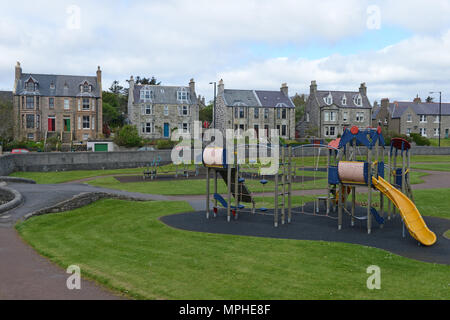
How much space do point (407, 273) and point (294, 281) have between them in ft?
11.9

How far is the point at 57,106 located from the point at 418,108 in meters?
72.9

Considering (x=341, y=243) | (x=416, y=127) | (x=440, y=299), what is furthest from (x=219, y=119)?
(x=440, y=299)

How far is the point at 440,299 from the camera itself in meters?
10.6

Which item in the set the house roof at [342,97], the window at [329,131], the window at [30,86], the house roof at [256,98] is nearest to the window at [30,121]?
the window at [30,86]

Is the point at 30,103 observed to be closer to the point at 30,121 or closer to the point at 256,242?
the point at 30,121

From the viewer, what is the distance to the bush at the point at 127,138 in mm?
64688

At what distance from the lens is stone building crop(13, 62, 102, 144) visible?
69.4 meters

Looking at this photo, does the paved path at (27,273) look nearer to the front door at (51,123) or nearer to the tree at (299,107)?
the front door at (51,123)

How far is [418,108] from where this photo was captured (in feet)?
300

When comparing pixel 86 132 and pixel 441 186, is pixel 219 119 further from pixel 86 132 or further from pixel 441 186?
pixel 441 186

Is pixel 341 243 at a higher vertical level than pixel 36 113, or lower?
lower

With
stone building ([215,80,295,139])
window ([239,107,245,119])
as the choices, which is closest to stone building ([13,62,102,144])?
stone building ([215,80,295,139])

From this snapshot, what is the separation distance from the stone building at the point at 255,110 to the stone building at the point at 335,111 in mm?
5786

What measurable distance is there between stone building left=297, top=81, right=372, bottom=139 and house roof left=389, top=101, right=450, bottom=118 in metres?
10.0
